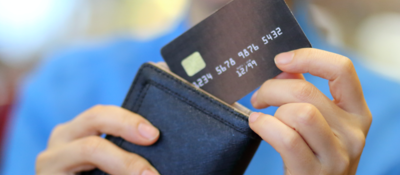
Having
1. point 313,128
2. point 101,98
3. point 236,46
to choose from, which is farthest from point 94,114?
point 101,98

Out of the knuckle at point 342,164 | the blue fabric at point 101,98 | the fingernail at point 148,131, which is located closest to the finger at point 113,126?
the fingernail at point 148,131

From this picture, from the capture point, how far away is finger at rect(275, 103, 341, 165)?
1.25ft

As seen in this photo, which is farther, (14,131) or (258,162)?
(14,131)

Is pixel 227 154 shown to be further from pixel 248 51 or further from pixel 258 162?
pixel 258 162

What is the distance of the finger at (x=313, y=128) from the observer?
38cm

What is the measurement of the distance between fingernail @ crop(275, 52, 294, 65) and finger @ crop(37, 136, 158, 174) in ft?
1.08

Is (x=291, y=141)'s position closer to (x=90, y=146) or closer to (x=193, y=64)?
(x=193, y=64)

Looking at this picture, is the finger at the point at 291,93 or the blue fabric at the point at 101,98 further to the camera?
the blue fabric at the point at 101,98

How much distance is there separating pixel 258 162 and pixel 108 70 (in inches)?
31.6

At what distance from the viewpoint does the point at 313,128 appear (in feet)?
1.25

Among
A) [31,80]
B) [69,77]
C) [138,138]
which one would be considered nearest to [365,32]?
[138,138]

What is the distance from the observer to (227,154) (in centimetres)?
45

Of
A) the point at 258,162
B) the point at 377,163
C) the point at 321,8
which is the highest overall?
the point at 321,8

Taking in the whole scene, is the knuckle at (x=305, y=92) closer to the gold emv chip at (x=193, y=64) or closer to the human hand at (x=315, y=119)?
the human hand at (x=315, y=119)
